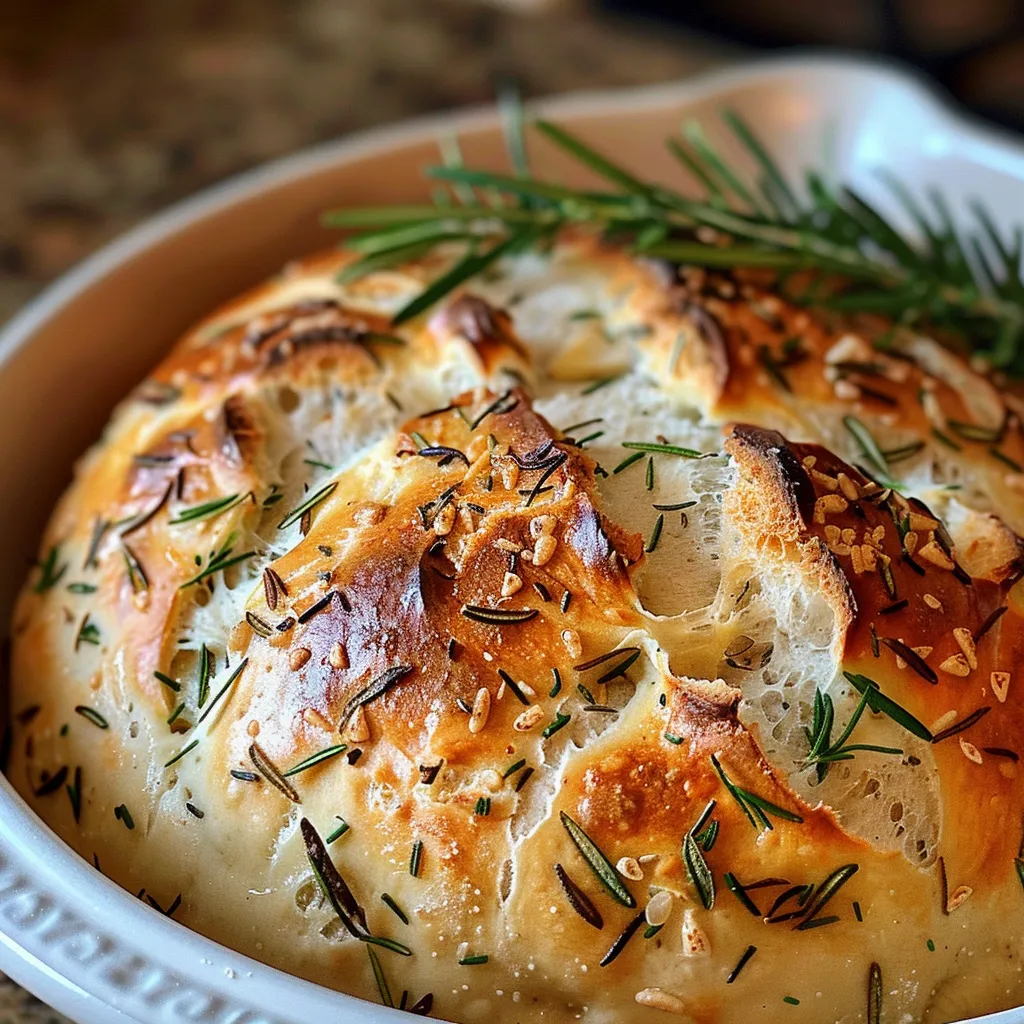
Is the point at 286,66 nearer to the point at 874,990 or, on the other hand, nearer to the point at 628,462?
the point at 628,462

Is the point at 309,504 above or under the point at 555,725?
above

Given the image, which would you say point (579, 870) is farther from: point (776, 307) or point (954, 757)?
point (776, 307)

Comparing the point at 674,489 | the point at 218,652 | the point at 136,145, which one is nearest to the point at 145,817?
the point at 218,652

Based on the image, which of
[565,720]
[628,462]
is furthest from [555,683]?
[628,462]

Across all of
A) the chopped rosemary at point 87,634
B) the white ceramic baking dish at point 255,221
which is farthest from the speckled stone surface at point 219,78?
the chopped rosemary at point 87,634

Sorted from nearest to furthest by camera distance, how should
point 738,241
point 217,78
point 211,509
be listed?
point 211,509 → point 738,241 → point 217,78

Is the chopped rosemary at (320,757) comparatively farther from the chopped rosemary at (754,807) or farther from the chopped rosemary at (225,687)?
the chopped rosemary at (754,807)

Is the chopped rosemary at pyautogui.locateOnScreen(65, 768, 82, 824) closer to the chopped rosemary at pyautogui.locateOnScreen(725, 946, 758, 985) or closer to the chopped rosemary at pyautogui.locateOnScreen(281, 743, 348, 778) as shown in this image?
the chopped rosemary at pyautogui.locateOnScreen(281, 743, 348, 778)

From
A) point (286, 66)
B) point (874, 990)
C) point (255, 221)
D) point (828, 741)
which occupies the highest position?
point (286, 66)
